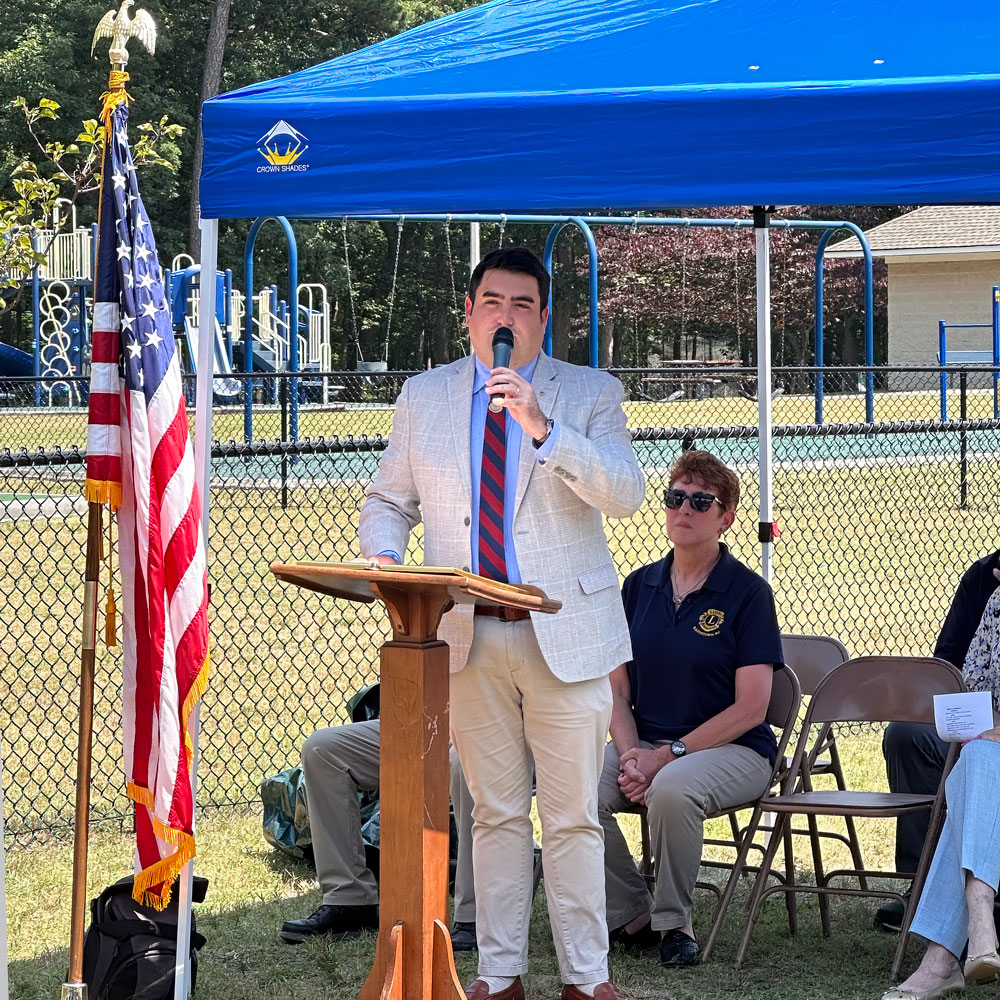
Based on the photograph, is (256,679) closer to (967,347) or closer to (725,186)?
(725,186)

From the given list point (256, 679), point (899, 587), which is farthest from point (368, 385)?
point (256, 679)

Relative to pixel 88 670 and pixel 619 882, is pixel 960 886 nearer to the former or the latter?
pixel 619 882

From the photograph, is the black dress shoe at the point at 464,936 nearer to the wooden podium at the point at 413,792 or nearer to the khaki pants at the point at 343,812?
the khaki pants at the point at 343,812

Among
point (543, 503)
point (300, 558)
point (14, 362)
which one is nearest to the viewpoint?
point (543, 503)

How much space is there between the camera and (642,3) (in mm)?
4730

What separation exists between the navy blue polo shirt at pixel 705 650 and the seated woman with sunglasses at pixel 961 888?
0.83m

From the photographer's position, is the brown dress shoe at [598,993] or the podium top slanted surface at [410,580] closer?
the podium top slanted surface at [410,580]

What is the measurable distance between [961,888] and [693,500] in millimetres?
1476

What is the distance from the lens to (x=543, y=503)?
4.01m

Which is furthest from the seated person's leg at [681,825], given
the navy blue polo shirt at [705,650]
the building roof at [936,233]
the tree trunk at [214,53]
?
the tree trunk at [214,53]

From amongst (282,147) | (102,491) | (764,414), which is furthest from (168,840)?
(764,414)

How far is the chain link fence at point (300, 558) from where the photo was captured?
23.5 feet

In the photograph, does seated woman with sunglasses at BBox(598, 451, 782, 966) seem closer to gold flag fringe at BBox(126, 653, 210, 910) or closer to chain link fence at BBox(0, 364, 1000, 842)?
gold flag fringe at BBox(126, 653, 210, 910)

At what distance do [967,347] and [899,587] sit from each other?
25.6 metres
